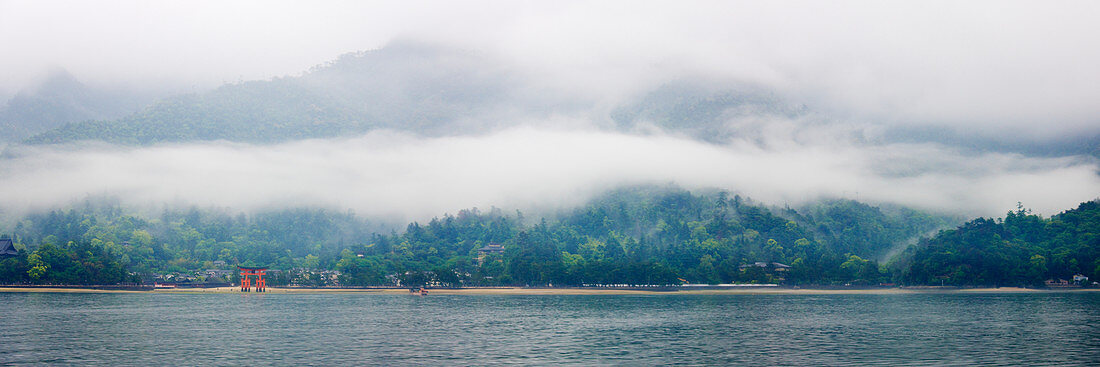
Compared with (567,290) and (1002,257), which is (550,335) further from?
(1002,257)

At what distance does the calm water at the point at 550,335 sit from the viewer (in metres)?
59.1

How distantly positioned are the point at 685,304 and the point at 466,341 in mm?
64041

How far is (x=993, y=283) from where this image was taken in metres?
171

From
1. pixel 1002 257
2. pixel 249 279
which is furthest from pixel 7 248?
pixel 1002 257

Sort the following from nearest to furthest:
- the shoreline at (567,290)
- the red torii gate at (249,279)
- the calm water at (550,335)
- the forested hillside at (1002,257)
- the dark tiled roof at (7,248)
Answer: the calm water at (550,335) → the shoreline at (567,290) → the forested hillside at (1002,257) → the red torii gate at (249,279) → the dark tiled roof at (7,248)

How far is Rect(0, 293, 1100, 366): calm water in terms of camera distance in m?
59.1

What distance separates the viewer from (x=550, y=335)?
76.2 m

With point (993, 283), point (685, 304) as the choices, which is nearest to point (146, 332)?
point (685, 304)

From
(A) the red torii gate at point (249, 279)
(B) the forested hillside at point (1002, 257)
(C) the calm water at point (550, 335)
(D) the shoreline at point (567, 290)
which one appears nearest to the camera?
(C) the calm water at point (550, 335)

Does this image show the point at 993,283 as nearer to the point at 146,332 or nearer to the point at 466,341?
the point at 466,341

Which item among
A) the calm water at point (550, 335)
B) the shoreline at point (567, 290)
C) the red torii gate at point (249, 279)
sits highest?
the red torii gate at point (249, 279)

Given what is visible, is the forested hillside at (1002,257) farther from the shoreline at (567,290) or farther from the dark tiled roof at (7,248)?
the dark tiled roof at (7,248)

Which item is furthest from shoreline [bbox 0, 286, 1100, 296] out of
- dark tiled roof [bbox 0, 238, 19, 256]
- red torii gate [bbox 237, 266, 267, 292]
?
dark tiled roof [bbox 0, 238, 19, 256]

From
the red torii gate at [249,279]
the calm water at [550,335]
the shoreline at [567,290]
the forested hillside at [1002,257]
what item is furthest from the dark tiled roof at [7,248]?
the forested hillside at [1002,257]
